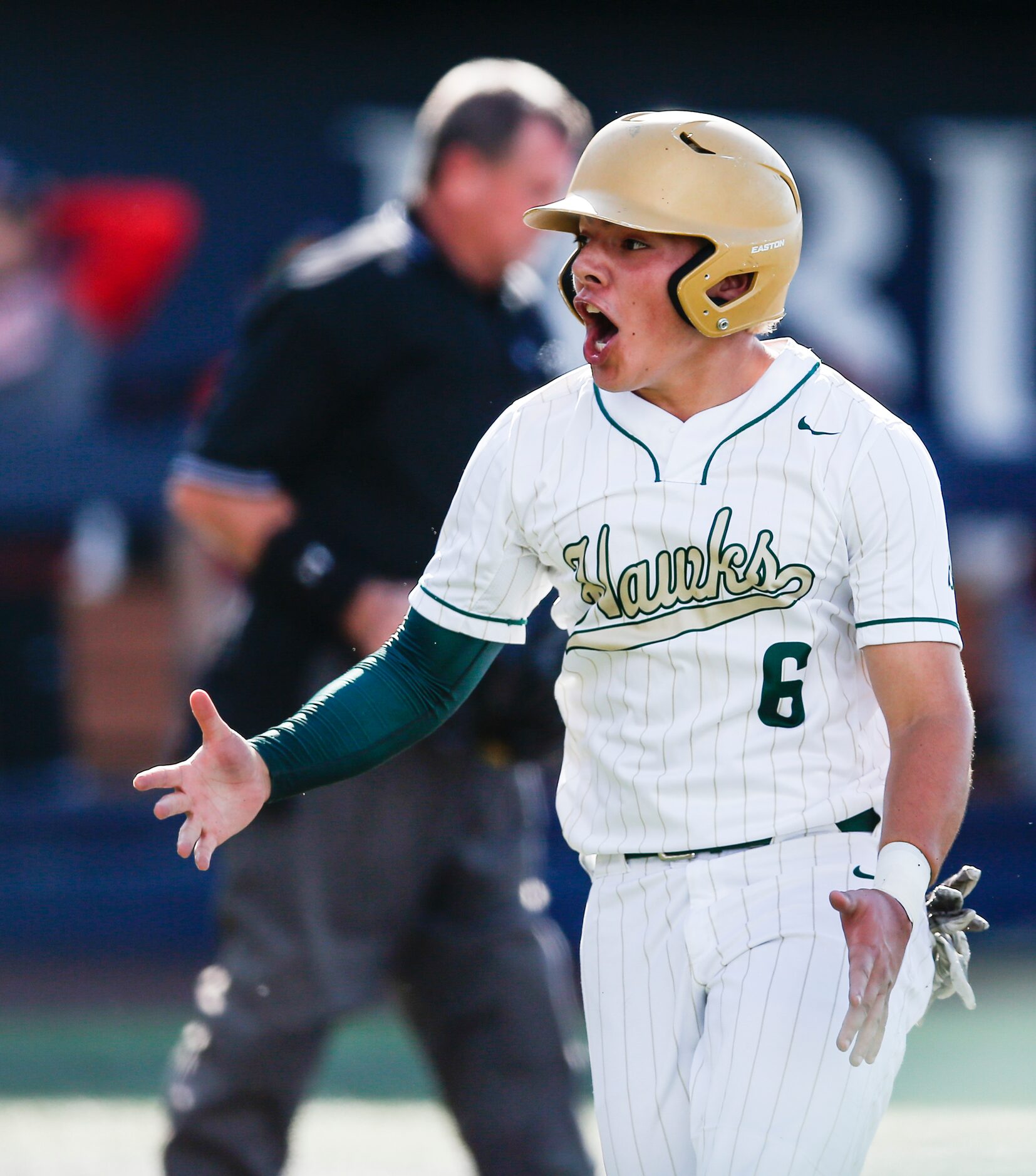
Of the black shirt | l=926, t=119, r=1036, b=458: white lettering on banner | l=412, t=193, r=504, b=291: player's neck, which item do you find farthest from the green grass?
l=412, t=193, r=504, b=291: player's neck

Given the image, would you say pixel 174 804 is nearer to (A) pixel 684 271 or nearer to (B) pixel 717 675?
(B) pixel 717 675

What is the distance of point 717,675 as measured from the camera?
2555 mm

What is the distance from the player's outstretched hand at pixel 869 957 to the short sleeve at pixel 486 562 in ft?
2.25

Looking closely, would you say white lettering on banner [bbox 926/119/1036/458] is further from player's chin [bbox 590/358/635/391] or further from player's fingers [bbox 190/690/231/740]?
player's fingers [bbox 190/690/231/740]

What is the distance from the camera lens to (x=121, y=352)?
7293 millimetres

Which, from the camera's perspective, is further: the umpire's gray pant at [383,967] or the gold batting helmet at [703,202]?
the umpire's gray pant at [383,967]

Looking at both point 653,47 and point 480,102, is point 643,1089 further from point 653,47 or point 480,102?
point 653,47

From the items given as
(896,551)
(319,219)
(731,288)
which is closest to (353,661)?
(731,288)

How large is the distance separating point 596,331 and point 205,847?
86 centimetres

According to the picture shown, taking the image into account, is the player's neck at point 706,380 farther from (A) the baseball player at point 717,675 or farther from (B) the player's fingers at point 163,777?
(B) the player's fingers at point 163,777

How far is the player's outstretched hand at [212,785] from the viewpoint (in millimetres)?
2512

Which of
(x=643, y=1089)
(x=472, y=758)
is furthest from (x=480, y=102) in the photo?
(x=643, y=1089)

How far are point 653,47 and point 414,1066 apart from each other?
402cm

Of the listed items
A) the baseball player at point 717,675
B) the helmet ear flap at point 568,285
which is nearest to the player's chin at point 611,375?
the baseball player at point 717,675
